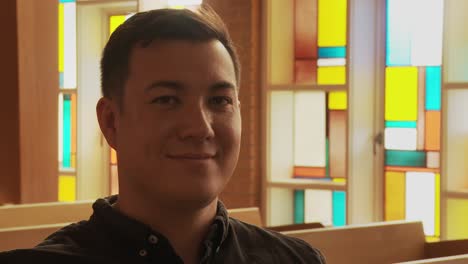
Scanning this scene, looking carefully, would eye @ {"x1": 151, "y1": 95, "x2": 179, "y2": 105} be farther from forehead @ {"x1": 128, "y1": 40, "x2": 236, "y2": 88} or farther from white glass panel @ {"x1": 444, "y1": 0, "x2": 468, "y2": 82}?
white glass panel @ {"x1": 444, "y1": 0, "x2": 468, "y2": 82}

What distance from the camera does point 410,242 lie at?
2480 millimetres

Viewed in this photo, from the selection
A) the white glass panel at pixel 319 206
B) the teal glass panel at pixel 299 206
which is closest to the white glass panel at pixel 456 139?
the white glass panel at pixel 319 206

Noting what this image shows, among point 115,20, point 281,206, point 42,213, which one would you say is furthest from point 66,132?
point 42,213

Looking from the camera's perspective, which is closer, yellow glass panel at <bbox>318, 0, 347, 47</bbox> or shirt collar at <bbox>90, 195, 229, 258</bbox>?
shirt collar at <bbox>90, 195, 229, 258</bbox>

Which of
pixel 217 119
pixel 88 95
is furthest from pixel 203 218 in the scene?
pixel 88 95

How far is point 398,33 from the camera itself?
385 centimetres

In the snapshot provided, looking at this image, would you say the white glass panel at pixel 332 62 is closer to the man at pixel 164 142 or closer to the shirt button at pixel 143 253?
the man at pixel 164 142

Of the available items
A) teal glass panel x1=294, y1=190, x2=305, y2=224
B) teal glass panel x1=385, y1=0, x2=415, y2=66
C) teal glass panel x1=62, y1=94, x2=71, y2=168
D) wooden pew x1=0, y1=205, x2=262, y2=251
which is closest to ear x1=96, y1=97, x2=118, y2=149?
wooden pew x1=0, y1=205, x2=262, y2=251

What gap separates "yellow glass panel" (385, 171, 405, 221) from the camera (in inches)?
152

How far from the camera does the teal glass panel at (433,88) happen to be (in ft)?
12.2

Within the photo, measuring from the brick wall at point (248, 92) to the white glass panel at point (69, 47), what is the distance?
1251 millimetres

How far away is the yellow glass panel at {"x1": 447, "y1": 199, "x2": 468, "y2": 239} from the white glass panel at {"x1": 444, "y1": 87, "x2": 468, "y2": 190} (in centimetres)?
8

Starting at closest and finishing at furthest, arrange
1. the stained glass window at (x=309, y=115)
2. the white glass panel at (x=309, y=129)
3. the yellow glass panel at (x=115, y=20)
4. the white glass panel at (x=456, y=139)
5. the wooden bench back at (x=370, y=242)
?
the wooden bench back at (x=370, y=242) → the white glass panel at (x=456, y=139) → the stained glass window at (x=309, y=115) → the white glass panel at (x=309, y=129) → the yellow glass panel at (x=115, y=20)

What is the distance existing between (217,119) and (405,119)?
9.83 feet
